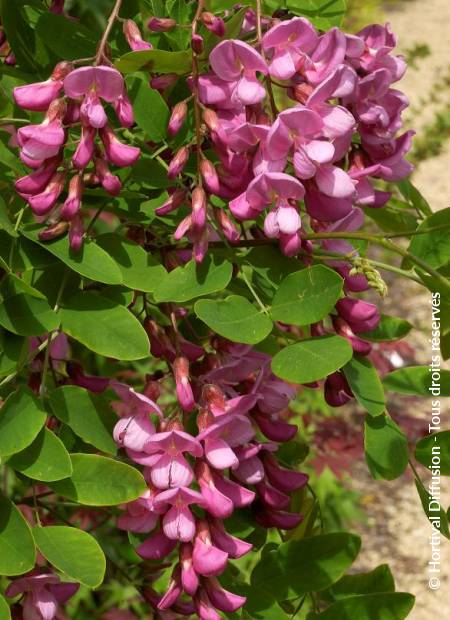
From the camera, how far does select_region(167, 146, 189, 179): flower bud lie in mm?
789

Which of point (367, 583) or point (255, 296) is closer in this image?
point (255, 296)

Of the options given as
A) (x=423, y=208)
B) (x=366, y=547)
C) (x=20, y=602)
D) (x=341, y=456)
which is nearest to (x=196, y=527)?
(x=20, y=602)

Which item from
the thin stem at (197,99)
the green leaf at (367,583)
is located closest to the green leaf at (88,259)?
the thin stem at (197,99)

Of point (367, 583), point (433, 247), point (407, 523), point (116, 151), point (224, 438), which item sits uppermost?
point (116, 151)

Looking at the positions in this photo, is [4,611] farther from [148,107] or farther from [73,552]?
[148,107]

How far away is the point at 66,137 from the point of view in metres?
0.76

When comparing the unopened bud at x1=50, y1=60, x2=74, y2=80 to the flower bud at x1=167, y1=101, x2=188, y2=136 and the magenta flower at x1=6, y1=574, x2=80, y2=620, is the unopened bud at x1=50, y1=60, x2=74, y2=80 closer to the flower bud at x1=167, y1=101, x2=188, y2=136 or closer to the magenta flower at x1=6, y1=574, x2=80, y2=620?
the flower bud at x1=167, y1=101, x2=188, y2=136

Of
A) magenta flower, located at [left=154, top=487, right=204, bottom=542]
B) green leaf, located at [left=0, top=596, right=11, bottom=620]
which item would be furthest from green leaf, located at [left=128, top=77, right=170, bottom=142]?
Result: green leaf, located at [left=0, top=596, right=11, bottom=620]

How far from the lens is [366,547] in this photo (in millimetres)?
3117

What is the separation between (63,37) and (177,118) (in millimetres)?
156

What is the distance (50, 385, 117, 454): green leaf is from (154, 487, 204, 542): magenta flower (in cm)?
8

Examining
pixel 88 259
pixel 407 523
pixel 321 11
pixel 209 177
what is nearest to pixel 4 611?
pixel 88 259

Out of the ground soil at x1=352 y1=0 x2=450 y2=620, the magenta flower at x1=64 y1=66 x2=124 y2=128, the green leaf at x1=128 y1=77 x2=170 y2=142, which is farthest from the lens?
the ground soil at x1=352 y1=0 x2=450 y2=620

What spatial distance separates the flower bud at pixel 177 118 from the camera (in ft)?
2.65
